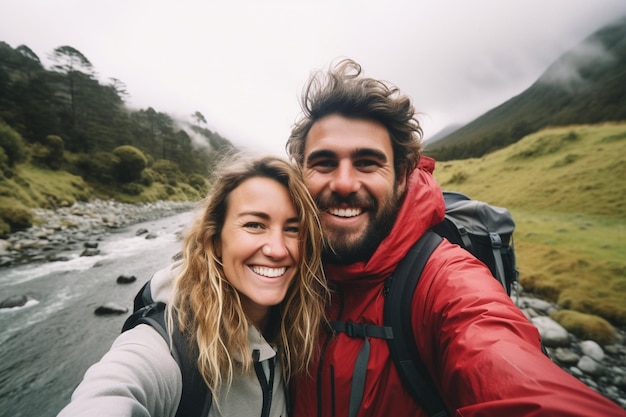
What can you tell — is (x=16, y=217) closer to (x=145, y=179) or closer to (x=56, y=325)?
(x=56, y=325)

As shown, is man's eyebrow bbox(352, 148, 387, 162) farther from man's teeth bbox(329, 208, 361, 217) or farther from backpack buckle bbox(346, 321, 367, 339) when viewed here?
backpack buckle bbox(346, 321, 367, 339)

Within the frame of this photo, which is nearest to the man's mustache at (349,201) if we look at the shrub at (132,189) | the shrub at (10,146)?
the shrub at (10,146)

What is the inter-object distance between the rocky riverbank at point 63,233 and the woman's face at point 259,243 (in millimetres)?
5708

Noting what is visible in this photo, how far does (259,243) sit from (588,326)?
7.33 m

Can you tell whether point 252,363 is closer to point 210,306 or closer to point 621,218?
point 210,306

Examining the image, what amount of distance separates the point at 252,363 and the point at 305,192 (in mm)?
1270

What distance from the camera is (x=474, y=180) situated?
26359 millimetres

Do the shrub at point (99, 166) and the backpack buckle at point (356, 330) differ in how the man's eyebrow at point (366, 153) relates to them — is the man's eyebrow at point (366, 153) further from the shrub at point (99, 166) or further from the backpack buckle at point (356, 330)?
the shrub at point (99, 166)

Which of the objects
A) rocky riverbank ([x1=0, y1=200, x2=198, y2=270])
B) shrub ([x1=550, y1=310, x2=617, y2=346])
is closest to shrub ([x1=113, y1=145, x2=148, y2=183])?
rocky riverbank ([x1=0, y1=200, x2=198, y2=270])

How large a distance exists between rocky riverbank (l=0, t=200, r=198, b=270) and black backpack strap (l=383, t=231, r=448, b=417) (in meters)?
6.54

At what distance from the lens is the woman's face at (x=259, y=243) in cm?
187

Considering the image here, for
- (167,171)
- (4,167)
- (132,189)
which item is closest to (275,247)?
(4,167)

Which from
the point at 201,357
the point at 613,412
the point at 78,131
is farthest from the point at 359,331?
the point at 78,131

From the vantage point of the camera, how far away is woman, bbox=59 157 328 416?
1.52 metres
